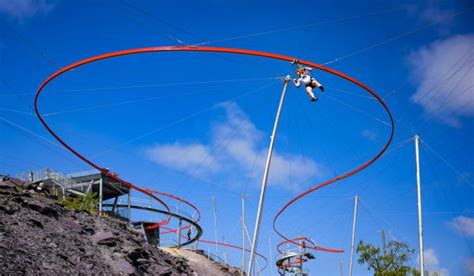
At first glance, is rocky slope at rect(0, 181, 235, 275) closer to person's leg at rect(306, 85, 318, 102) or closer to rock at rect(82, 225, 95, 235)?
rock at rect(82, 225, 95, 235)

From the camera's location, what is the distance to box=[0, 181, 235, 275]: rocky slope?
71.7 feet

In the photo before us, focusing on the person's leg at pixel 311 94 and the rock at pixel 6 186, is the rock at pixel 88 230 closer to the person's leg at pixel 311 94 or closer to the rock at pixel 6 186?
the rock at pixel 6 186

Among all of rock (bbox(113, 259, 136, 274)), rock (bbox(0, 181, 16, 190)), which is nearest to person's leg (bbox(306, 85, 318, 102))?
rock (bbox(113, 259, 136, 274))

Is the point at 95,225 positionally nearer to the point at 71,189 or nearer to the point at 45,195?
the point at 45,195

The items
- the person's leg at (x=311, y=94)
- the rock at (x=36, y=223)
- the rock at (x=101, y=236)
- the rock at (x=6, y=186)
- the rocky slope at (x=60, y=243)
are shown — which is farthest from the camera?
the rock at (x=6, y=186)

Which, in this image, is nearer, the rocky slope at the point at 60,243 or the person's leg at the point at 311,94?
the rocky slope at the point at 60,243

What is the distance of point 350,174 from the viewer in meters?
42.6

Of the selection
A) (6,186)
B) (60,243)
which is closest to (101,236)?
(60,243)

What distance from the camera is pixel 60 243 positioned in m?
24.8

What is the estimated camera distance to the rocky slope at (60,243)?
71.7 ft

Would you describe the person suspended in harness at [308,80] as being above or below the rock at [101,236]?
above

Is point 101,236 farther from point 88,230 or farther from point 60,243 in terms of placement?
point 60,243

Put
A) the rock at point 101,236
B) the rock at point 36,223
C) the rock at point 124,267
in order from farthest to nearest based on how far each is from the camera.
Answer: the rock at point 101,236, the rock at point 36,223, the rock at point 124,267

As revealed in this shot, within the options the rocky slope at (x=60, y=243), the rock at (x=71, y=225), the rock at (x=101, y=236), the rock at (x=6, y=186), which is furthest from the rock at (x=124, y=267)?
the rock at (x=6, y=186)
